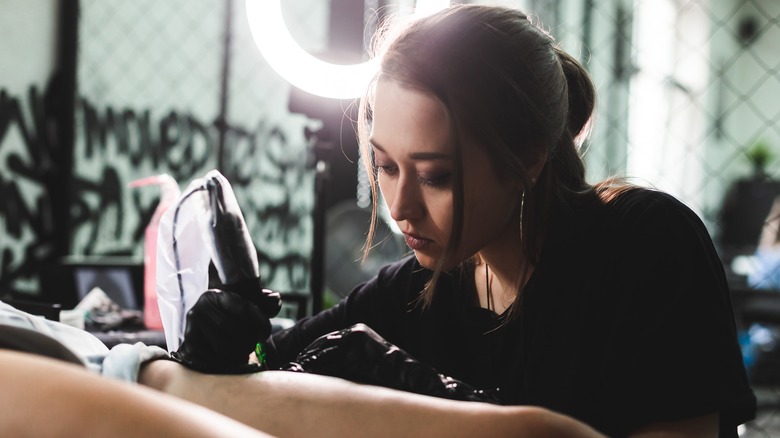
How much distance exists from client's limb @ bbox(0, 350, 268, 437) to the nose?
0.49 metres

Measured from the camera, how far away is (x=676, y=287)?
0.69 meters

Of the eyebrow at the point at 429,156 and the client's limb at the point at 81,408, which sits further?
the eyebrow at the point at 429,156

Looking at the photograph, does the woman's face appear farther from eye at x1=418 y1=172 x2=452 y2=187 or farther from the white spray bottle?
the white spray bottle

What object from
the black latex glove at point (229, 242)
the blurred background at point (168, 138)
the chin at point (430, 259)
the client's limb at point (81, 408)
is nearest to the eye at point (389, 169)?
the chin at point (430, 259)

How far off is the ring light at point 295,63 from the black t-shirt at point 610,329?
1.53 feet

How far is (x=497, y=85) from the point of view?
2.56ft

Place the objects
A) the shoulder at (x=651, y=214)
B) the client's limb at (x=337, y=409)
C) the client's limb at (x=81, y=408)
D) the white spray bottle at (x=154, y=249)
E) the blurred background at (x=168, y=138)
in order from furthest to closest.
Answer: the blurred background at (x=168, y=138) < the white spray bottle at (x=154, y=249) < the shoulder at (x=651, y=214) < the client's limb at (x=337, y=409) < the client's limb at (x=81, y=408)

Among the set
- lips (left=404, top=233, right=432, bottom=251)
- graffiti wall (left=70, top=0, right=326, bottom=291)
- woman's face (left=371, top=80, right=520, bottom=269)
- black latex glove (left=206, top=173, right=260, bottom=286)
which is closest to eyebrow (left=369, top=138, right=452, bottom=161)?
woman's face (left=371, top=80, right=520, bottom=269)

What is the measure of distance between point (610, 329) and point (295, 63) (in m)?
0.79

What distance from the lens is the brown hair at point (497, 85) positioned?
77 cm

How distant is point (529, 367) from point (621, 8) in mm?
4282

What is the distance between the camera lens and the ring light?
1223 millimetres

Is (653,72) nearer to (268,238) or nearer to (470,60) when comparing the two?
(268,238)

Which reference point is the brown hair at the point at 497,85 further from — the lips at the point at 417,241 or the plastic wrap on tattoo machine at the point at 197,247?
the plastic wrap on tattoo machine at the point at 197,247
